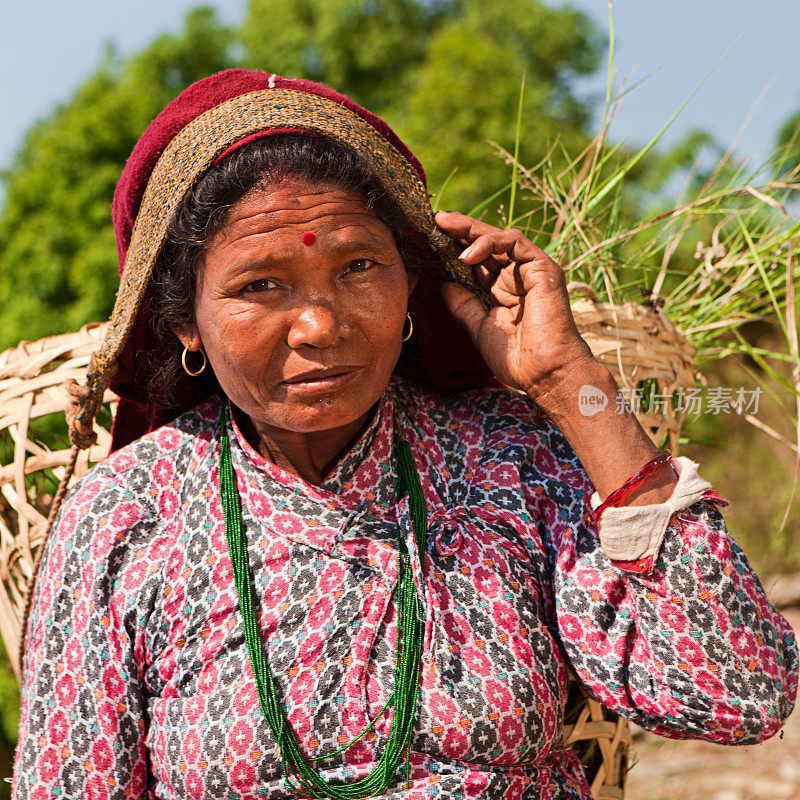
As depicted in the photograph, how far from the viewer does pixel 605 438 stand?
1.82 m

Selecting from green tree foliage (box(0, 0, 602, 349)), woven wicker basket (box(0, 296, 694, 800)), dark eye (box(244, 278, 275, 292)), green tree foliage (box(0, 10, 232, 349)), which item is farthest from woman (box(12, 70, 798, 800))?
green tree foliage (box(0, 10, 232, 349))

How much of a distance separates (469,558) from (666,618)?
1.36ft

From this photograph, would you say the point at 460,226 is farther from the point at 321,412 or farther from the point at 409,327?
the point at 321,412

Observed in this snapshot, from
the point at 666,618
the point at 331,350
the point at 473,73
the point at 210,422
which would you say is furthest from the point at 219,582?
the point at 473,73

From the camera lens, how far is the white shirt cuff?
175cm

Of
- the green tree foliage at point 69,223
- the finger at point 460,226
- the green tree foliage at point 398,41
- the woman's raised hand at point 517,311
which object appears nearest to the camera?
the woman's raised hand at point 517,311

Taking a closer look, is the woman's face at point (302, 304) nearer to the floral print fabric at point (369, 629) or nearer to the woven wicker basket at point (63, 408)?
the floral print fabric at point (369, 629)

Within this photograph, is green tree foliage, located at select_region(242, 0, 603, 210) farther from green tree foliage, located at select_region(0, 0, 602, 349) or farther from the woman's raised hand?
the woman's raised hand

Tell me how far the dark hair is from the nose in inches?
9.4

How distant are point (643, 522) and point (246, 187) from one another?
100 cm

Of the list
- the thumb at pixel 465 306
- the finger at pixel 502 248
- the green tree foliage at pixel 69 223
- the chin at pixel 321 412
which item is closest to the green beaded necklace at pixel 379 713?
the chin at pixel 321 412

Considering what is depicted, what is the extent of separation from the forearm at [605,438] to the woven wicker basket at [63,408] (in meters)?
0.44

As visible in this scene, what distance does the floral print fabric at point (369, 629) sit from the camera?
1.78m

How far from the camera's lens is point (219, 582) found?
1.92 meters
